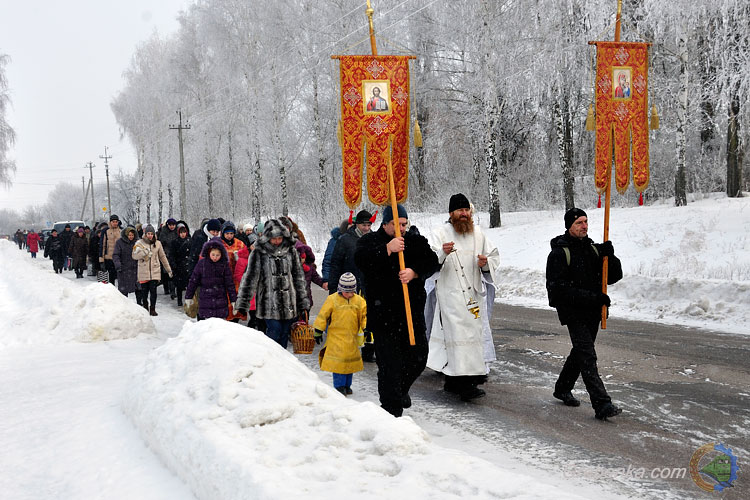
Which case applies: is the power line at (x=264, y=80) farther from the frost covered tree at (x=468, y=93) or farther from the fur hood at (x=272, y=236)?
the fur hood at (x=272, y=236)

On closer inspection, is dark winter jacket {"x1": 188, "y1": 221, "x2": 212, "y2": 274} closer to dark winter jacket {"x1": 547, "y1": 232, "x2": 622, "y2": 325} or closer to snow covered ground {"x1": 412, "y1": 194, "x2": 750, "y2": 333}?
snow covered ground {"x1": 412, "y1": 194, "x2": 750, "y2": 333}

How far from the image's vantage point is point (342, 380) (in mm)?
6742

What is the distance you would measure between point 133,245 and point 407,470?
1138 centimetres

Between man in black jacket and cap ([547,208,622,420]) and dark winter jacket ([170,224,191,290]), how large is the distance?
33.0 feet

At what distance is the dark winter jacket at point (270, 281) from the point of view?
7.54 meters

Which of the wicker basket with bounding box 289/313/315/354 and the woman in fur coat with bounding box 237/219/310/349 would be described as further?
the woman in fur coat with bounding box 237/219/310/349

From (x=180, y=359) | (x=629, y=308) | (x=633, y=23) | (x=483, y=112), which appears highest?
(x=633, y=23)

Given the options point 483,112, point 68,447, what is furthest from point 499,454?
point 483,112

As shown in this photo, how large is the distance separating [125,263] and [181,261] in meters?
1.24

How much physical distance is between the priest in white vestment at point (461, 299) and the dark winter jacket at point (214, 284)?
135 inches

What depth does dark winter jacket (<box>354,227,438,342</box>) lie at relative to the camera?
17.9 ft

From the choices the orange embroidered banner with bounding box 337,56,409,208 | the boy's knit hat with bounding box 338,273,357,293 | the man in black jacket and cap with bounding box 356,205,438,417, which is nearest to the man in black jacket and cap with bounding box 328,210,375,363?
the orange embroidered banner with bounding box 337,56,409,208

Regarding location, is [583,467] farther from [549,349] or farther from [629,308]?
[629,308]

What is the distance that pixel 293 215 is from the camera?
38500mm
